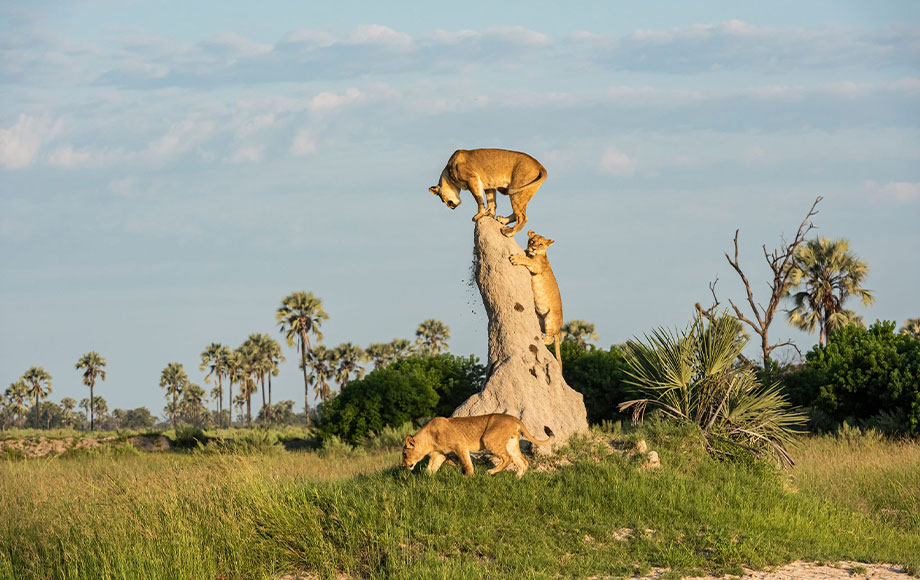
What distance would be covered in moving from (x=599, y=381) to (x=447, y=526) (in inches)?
650

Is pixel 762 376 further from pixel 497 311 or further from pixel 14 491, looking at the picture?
pixel 14 491

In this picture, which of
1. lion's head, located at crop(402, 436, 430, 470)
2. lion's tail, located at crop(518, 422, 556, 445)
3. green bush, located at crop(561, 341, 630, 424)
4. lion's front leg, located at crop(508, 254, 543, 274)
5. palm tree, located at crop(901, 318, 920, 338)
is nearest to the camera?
lion's head, located at crop(402, 436, 430, 470)

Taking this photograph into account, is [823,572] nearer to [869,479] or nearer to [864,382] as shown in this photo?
[869,479]

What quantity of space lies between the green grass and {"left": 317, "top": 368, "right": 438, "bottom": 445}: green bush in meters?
14.4

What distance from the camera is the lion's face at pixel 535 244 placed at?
47.4 feet

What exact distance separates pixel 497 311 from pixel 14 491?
349 inches

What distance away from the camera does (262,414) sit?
85625mm

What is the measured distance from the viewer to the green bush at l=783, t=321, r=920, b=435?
2288 centimetres

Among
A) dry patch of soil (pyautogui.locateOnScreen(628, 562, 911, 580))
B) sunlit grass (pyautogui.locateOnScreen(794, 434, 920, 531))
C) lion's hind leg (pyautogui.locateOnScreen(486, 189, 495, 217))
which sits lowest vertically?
dry patch of soil (pyautogui.locateOnScreen(628, 562, 911, 580))

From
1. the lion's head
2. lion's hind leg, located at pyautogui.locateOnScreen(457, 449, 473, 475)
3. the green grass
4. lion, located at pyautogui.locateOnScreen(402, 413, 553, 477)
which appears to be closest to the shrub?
the green grass

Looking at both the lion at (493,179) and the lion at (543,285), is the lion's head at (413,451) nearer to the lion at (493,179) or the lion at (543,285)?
the lion at (543,285)

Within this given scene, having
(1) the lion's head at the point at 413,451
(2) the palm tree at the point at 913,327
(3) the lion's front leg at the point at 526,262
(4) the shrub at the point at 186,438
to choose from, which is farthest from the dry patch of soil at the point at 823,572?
(2) the palm tree at the point at 913,327

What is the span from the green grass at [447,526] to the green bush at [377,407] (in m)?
14.4

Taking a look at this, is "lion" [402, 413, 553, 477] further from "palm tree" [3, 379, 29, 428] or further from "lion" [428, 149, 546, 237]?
"palm tree" [3, 379, 29, 428]
